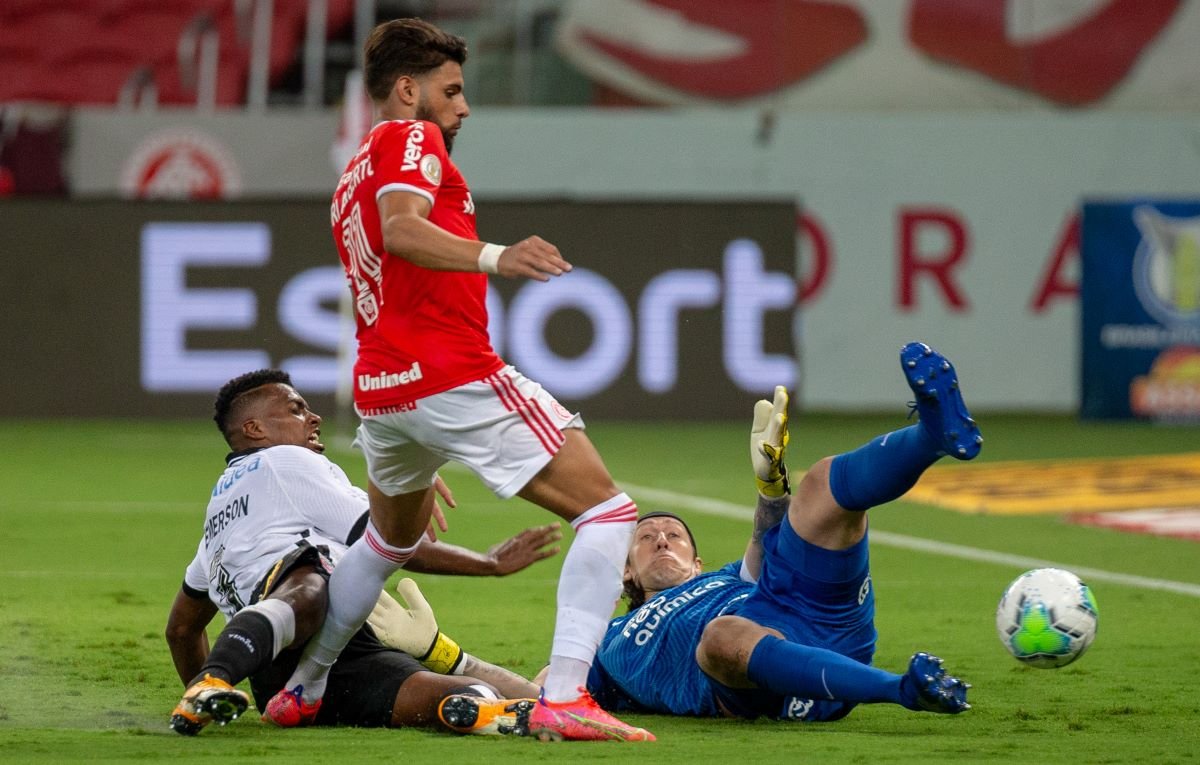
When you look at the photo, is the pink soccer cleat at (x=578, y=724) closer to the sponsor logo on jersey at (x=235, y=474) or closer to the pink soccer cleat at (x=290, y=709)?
the pink soccer cleat at (x=290, y=709)

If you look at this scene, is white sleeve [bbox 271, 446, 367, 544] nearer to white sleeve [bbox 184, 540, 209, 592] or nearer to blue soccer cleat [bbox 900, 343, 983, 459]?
white sleeve [bbox 184, 540, 209, 592]

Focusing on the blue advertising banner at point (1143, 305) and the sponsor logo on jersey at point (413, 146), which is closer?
the sponsor logo on jersey at point (413, 146)

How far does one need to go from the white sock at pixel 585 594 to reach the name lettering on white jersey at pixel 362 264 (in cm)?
83

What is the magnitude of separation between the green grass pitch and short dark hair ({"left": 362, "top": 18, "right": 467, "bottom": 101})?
180 centimetres

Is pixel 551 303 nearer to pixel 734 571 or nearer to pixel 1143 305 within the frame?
pixel 1143 305

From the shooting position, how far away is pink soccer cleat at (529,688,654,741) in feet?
16.5

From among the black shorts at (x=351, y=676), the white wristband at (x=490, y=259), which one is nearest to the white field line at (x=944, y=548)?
the black shorts at (x=351, y=676)

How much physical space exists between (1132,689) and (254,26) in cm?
1578

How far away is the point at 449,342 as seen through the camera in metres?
5.12

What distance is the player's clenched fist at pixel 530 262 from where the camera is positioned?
4730 millimetres

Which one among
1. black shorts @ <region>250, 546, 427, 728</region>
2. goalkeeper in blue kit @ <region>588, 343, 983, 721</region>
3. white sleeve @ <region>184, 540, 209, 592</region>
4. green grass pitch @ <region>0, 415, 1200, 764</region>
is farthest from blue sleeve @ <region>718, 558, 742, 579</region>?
white sleeve @ <region>184, 540, 209, 592</region>

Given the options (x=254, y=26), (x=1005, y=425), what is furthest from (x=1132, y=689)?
(x=254, y=26)

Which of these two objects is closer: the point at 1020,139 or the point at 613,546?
the point at 613,546

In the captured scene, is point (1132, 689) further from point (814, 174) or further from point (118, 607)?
point (814, 174)
